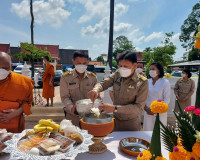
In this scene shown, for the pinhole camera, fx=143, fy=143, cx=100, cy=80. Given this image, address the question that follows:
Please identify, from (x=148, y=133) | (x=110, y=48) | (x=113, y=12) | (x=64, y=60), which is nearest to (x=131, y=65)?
(x=148, y=133)

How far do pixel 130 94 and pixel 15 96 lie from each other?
1.37 m

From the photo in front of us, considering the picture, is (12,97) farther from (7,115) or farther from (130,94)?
(130,94)

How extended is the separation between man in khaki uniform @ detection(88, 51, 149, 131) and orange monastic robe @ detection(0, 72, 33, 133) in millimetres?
853

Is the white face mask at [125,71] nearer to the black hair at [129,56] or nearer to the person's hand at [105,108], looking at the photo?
the black hair at [129,56]

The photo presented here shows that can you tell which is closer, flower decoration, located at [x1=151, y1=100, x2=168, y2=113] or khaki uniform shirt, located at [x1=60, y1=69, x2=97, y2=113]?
flower decoration, located at [x1=151, y1=100, x2=168, y2=113]

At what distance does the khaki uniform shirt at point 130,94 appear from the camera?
5.23 feet

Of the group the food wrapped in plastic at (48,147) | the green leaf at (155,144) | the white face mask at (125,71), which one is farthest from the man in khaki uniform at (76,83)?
the green leaf at (155,144)

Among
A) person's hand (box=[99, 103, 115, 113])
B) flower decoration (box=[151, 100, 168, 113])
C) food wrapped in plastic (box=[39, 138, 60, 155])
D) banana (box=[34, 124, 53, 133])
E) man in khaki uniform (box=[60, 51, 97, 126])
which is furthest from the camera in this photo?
man in khaki uniform (box=[60, 51, 97, 126])

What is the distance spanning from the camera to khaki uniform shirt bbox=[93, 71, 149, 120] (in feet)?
5.23

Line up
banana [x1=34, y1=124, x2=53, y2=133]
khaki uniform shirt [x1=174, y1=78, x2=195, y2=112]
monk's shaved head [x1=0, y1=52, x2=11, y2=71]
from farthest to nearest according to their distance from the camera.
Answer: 1. khaki uniform shirt [x1=174, y1=78, x2=195, y2=112]
2. monk's shaved head [x1=0, y1=52, x2=11, y2=71]
3. banana [x1=34, y1=124, x2=53, y2=133]

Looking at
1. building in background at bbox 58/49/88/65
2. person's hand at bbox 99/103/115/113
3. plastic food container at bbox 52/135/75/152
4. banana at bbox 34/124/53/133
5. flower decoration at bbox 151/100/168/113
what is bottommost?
plastic food container at bbox 52/135/75/152

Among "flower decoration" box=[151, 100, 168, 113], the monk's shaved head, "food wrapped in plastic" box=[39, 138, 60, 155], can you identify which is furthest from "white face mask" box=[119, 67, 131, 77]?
the monk's shaved head

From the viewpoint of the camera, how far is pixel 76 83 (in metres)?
2.07

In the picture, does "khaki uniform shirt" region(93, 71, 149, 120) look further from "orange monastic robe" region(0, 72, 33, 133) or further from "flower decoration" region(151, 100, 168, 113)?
"orange monastic robe" region(0, 72, 33, 133)
